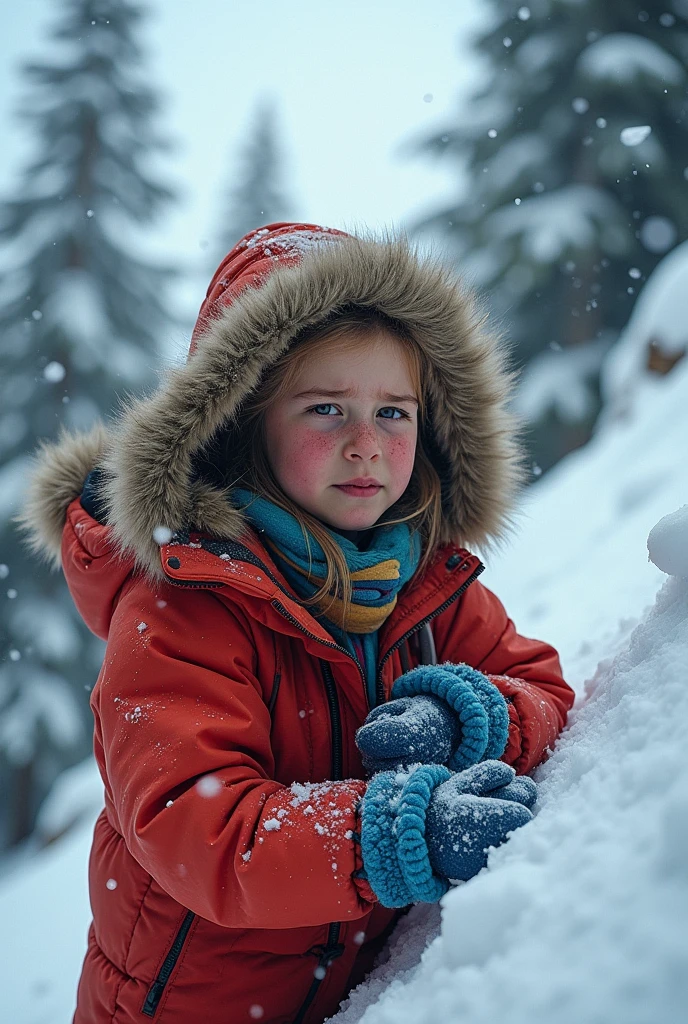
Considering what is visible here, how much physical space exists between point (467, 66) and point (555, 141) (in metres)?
1.83

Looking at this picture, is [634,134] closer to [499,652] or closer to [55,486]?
[499,652]

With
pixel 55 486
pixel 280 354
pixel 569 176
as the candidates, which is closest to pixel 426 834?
pixel 280 354

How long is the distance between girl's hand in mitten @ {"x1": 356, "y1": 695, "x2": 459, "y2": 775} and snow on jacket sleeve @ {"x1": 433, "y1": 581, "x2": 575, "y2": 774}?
0.34 metres

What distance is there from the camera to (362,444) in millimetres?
1995

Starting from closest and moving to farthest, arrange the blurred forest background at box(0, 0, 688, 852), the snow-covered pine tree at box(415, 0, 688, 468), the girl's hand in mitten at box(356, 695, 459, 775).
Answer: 1. the girl's hand in mitten at box(356, 695, 459, 775)
2. the snow-covered pine tree at box(415, 0, 688, 468)
3. the blurred forest background at box(0, 0, 688, 852)

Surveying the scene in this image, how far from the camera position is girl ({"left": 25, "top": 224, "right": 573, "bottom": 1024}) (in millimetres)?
1499

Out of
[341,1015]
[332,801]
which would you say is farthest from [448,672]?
[341,1015]

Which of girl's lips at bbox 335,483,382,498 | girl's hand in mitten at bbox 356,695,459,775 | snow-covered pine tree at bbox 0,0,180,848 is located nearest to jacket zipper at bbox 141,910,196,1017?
girl's hand in mitten at bbox 356,695,459,775

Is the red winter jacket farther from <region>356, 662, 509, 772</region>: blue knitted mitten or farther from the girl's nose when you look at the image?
the girl's nose

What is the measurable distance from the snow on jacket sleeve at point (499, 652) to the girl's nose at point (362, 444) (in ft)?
1.87

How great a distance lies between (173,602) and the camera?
5.91ft

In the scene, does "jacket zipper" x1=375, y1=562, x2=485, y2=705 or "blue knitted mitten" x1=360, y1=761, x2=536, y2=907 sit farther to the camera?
"jacket zipper" x1=375, y1=562, x2=485, y2=705

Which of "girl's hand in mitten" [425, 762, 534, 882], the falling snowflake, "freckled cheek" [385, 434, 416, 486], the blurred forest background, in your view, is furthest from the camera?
the blurred forest background

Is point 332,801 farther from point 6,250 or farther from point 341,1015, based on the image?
point 6,250
